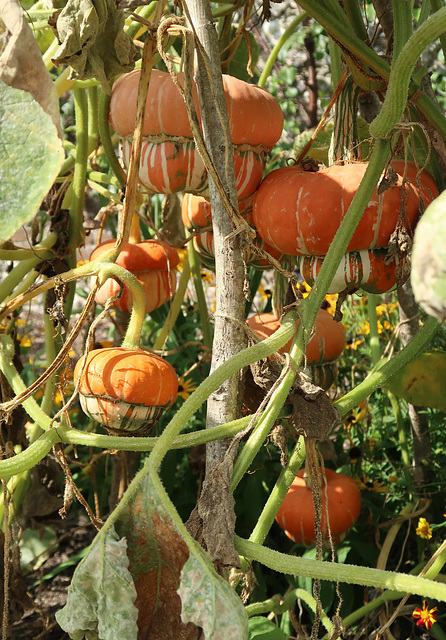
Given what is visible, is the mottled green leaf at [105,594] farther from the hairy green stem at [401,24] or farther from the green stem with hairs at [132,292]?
the hairy green stem at [401,24]

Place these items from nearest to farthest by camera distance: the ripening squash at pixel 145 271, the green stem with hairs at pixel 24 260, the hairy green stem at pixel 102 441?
1. the hairy green stem at pixel 102 441
2. the green stem with hairs at pixel 24 260
3. the ripening squash at pixel 145 271

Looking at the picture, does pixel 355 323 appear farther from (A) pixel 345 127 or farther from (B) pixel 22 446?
(A) pixel 345 127

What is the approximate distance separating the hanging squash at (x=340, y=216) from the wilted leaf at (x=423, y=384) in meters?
0.34

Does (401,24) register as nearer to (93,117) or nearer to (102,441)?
(102,441)

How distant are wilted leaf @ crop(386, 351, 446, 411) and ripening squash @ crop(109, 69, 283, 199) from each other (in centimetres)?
47

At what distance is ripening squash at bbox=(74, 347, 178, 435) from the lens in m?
0.94

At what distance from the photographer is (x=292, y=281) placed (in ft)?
2.77

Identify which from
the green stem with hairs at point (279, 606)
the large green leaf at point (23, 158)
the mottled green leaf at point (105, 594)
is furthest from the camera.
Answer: the green stem with hairs at point (279, 606)

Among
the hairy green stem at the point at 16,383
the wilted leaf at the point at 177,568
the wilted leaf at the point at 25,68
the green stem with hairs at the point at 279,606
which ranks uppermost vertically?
the wilted leaf at the point at 25,68

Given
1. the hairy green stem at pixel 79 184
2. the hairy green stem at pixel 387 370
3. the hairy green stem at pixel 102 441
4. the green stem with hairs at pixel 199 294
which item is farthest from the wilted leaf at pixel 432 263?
the green stem with hairs at pixel 199 294

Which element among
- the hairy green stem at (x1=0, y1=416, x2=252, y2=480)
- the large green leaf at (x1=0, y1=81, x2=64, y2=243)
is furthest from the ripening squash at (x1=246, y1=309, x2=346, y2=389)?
the large green leaf at (x1=0, y1=81, x2=64, y2=243)

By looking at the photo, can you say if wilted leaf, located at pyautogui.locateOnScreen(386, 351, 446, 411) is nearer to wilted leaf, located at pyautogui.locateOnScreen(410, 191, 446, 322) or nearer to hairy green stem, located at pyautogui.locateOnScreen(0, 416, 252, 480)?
hairy green stem, located at pyautogui.locateOnScreen(0, 416, 252, 480)

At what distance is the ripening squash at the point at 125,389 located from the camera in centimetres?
94

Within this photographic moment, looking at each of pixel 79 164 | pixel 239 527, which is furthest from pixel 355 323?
pixel 79 164
